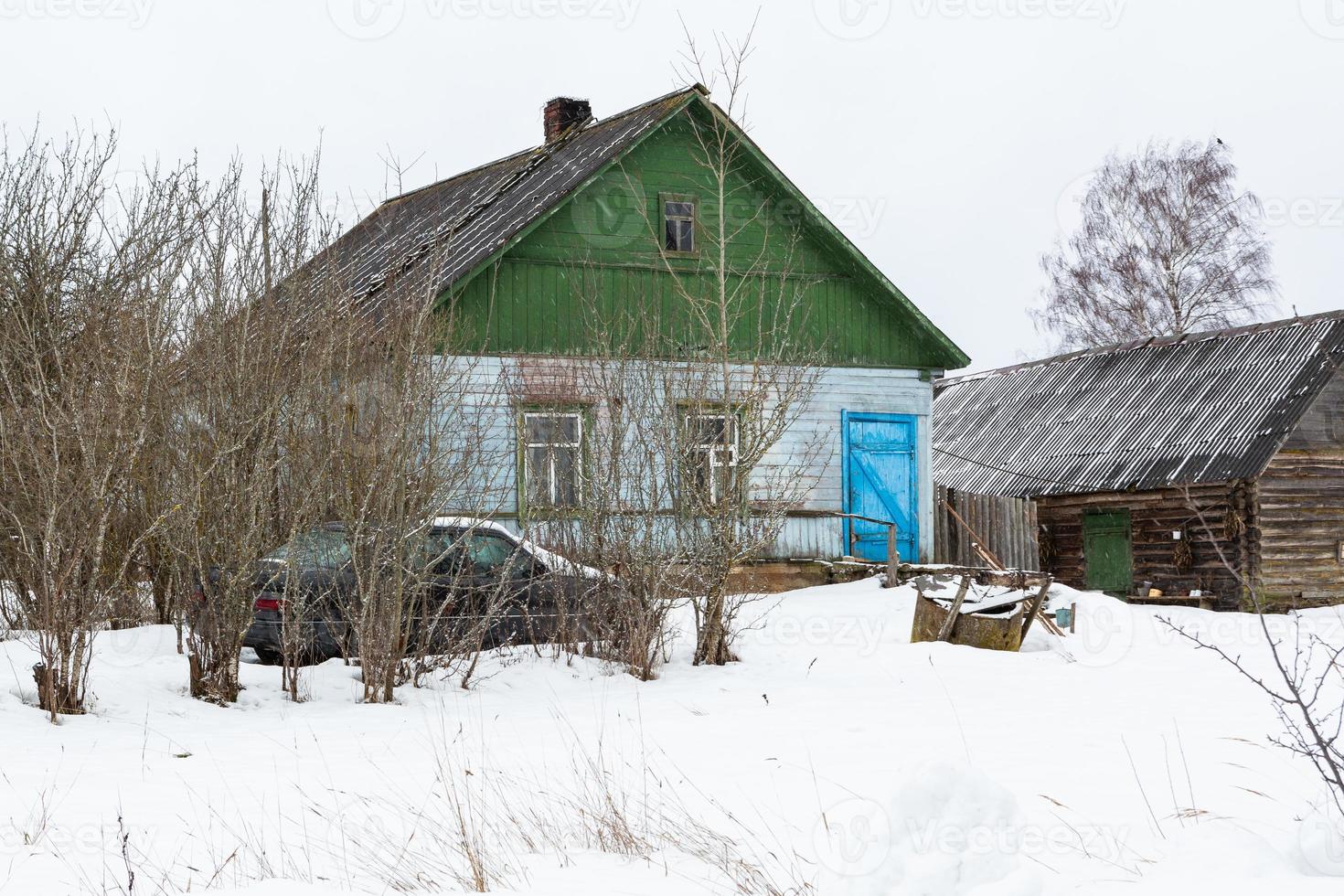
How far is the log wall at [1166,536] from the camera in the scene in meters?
21.6

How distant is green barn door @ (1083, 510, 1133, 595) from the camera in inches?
933

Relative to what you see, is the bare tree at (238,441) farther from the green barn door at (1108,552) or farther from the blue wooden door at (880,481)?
the green barn door at (1108,552)

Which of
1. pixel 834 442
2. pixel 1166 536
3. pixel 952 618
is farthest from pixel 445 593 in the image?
pixel 1166 536

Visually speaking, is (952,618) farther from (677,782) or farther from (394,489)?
(677,782)

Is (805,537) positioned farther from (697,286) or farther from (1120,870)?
(1120,870)

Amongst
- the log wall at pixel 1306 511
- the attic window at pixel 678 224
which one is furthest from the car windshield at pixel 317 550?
the log wall at pixel 1306 511

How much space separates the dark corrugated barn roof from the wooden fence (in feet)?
5.31

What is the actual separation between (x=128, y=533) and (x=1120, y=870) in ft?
28.8

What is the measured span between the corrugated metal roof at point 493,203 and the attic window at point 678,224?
3.67ft

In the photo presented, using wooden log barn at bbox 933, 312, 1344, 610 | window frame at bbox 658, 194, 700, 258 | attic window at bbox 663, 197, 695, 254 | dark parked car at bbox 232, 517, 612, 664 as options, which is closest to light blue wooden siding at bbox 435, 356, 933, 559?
window frame at bbox 658, 194, 700, 258

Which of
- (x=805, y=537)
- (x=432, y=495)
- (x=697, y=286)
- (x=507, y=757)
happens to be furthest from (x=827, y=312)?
(x=507, y=757)

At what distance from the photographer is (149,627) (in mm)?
12156

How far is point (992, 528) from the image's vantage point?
2258 cm

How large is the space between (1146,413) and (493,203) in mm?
12227
